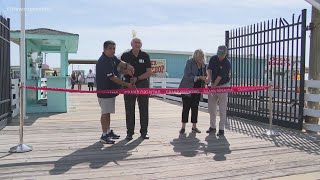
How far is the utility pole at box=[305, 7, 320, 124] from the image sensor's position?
8.18 metres

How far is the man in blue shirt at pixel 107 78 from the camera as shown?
21.4 ft

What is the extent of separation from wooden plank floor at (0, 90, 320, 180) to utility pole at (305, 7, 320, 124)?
78cm

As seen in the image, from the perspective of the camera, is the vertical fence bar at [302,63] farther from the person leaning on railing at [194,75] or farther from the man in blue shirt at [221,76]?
the person leaning on railing at [194,75]

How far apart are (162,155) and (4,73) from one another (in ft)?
16.3

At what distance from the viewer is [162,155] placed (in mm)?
5844

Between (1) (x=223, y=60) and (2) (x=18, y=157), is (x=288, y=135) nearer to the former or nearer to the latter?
(1) (x=223, y=60)

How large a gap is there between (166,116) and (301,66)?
14.1ft

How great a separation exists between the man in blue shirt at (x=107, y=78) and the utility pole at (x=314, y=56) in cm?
411

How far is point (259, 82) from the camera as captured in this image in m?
10.0

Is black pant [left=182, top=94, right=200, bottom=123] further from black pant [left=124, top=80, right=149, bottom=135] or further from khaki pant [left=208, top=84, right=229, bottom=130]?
black pant [left=124, top=80, right=149, bottom=135]

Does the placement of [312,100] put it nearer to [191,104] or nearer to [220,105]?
[220,105]

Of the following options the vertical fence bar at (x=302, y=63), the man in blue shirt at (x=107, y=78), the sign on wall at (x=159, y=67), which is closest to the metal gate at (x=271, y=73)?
the vertical fence bar at (x=302, y=63)

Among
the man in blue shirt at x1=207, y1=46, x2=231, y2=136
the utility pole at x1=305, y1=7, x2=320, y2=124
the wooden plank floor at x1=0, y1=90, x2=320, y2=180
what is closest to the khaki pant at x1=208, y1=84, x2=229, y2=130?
the man in blue shirt at x1=207, y1=46, x2=231, y2=136

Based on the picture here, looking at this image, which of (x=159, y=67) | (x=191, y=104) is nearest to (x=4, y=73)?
(x=191, y=104)
